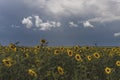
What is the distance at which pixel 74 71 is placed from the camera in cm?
1281

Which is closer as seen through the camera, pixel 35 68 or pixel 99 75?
pixel 35 68

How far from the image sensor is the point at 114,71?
12.7 metres

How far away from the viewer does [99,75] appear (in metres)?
13.6

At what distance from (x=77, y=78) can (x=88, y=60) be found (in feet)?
5.68

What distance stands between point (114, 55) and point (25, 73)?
14.2ft

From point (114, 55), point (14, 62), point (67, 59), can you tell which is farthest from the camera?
point (114, 55)

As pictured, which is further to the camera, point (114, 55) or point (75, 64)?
point (114, 55)

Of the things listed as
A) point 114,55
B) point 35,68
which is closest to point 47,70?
point 35,68

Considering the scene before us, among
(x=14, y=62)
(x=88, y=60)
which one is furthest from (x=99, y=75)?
(x=14, y=62)

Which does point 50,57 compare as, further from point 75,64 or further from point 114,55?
point 114,55

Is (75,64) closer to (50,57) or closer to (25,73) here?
(50,57)

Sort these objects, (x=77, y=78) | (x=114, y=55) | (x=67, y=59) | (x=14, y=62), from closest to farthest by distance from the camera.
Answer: (x=77, y=78)
(x=14, y=62)
(x=67, y=59)
(x=114, y=55)

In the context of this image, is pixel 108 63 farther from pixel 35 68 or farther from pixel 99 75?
pixel 35 68

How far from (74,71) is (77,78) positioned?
0.78 meters
